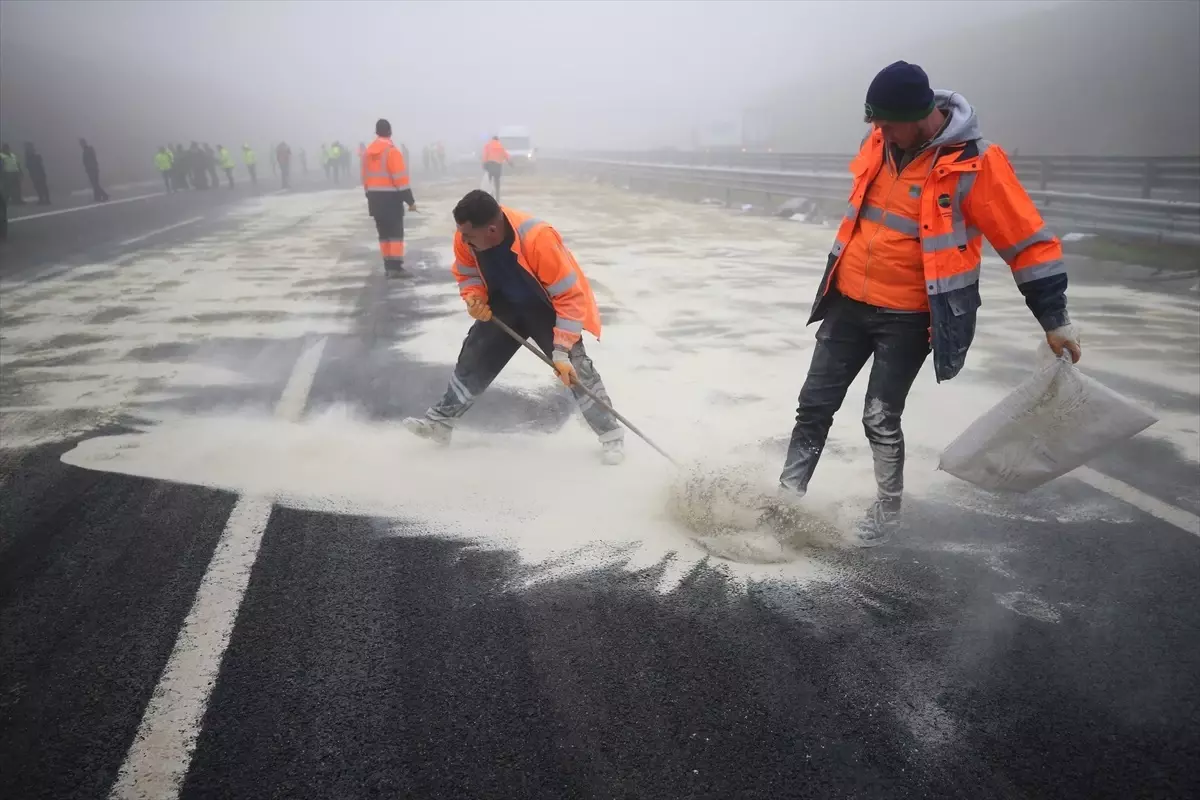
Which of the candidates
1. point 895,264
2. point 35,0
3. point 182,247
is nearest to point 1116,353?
point 895,264

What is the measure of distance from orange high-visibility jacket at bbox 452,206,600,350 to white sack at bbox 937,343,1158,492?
5.92 ft

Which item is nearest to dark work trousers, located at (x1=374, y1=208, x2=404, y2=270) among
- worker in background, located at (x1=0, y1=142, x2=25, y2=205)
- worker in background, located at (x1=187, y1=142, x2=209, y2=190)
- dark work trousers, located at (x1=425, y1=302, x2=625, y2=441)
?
dark work trousers, located at (x1=425, y1=302, x2=625, y2=441)

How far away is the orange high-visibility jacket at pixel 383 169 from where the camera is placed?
941cm

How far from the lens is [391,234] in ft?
31.8

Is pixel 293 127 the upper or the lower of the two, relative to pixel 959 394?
upper

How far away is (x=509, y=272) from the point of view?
400 cm

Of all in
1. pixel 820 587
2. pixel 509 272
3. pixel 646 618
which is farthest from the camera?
pixel 509 272

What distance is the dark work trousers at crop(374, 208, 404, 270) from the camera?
378 inches

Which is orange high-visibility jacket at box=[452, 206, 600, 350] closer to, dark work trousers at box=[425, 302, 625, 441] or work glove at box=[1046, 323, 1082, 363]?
dark work trousers at box=[425, 302, 625, 441]

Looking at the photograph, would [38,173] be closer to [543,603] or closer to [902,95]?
[543,603]

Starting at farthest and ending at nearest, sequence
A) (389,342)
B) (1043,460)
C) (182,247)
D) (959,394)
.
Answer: (182,247), (389,342), (959,394), (1043,460)

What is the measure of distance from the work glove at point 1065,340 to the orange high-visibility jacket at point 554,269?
6.64 ft

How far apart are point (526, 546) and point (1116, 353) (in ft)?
17.1

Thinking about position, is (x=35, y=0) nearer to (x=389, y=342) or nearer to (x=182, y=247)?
(x=182, y=247)
